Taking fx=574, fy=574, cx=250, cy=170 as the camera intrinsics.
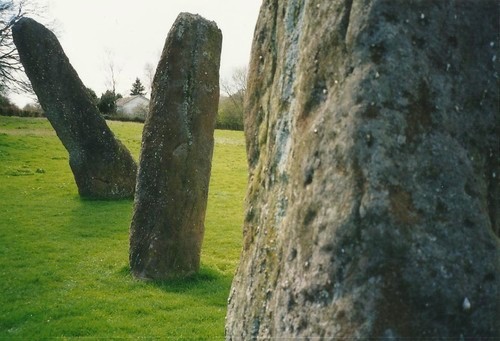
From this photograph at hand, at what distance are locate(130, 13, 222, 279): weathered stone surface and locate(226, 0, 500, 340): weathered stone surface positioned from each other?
252 inches

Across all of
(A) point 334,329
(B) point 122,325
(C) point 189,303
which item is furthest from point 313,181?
(C) point 189,303

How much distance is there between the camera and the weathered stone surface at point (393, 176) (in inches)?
89.9

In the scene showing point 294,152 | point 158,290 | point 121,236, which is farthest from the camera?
point 121,236

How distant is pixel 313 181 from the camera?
2633 mm

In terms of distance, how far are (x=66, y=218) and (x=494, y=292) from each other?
12921 mm

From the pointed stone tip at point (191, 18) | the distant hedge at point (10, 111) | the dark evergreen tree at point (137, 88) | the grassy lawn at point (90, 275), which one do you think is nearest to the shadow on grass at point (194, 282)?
the grassy lawn at point (90, 275)

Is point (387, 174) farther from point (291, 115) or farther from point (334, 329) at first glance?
point (291, 115)

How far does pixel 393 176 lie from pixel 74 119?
1583 centimetres

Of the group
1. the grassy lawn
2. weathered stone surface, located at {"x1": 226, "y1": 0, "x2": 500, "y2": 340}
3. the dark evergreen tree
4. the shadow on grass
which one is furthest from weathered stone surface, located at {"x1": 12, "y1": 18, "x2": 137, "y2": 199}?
the dark evergreen tree

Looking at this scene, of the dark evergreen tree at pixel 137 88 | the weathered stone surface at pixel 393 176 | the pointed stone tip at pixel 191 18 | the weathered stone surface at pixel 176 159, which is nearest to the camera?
the weathered stone surface at pixel 393 176

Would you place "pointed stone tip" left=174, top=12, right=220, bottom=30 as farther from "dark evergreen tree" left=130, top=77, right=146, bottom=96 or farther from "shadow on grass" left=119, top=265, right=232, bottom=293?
"dark evergreen tree" left=130, top=77, right=146, bottom=96

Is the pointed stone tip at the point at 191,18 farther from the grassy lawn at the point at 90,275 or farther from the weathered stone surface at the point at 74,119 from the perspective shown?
the weathered stone surface at the point at 74,119

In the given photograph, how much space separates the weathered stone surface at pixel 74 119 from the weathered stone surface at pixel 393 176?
47.5 feet

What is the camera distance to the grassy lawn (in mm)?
7242
